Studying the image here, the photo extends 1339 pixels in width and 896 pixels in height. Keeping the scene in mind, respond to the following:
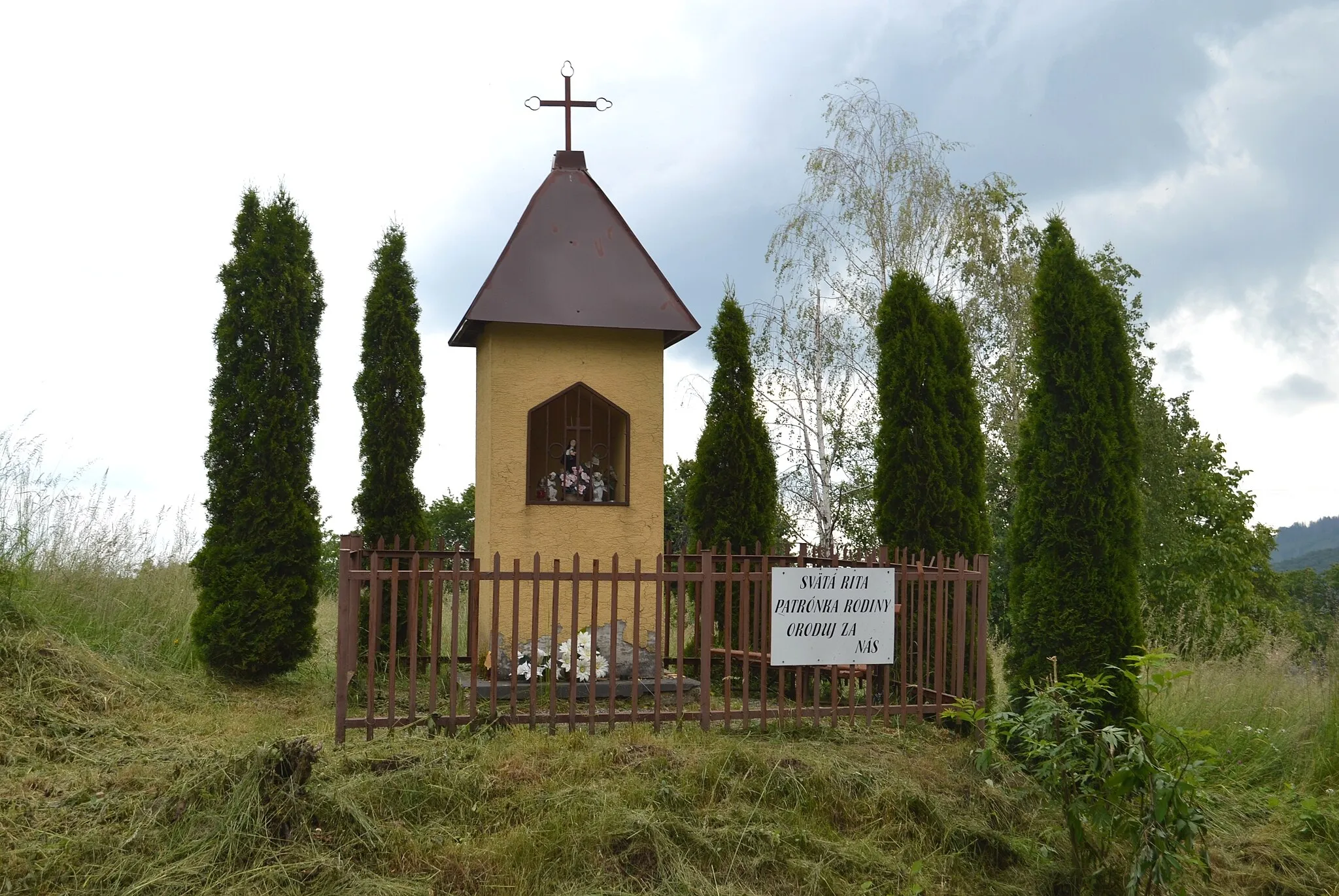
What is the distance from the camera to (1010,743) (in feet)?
25.3

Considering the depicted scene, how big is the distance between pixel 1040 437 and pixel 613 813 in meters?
4.60

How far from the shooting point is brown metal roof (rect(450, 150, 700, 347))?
9281 millimetres

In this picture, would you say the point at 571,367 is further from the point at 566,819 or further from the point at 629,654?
the point at 566,819

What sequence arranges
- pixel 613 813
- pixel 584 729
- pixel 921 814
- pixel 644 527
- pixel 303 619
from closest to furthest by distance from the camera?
pixel 613 813, pixel 921 814, pixel 584 729, pixel 644 527, pixel 303 619

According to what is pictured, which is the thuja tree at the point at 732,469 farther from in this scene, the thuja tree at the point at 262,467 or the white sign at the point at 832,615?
the thuja tree at the point at 262,467

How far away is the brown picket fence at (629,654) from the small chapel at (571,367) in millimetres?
424

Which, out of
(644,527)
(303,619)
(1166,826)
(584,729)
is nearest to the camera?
(1166,826)

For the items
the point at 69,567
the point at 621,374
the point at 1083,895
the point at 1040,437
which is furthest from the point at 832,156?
the point at 1083,895

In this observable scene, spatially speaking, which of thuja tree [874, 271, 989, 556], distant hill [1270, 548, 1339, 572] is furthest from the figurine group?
distant hill [1270, 548, 1339, 572]

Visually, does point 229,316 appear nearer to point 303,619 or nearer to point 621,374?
point 303,619

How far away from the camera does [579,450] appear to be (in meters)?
10.3

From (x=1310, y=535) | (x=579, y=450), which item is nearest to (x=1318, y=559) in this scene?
(x=1310, y=535)

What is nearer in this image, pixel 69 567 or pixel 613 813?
pixel 613 813

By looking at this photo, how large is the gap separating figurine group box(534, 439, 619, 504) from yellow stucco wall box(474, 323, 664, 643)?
1.32ft
